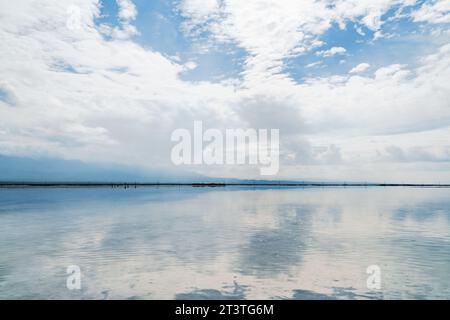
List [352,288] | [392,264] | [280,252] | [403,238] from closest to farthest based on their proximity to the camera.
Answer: [352,288], [392,264], [280,252], [403,238]

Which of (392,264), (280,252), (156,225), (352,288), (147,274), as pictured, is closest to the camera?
(352,288)

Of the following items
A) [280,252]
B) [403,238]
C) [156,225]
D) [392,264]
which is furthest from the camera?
[156,225]

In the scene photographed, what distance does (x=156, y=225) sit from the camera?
121 feet

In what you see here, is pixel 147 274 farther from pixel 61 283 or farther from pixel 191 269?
pixel 61 283

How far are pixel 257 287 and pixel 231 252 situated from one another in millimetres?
7182

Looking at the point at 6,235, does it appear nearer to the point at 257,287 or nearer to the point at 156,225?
the point at 156,225

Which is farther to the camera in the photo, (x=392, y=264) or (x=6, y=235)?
(x=6, y=235)

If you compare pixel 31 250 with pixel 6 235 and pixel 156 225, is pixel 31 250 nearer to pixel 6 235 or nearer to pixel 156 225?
pixel 6 235

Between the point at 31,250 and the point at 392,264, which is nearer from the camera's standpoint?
the point at 392,264
